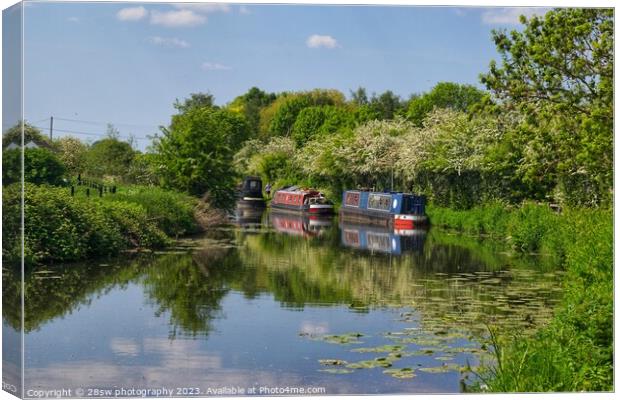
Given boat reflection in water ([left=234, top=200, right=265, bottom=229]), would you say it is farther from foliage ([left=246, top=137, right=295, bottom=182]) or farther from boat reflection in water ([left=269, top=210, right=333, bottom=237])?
foliage ([left=246, top=137, right=295, bottom=182])

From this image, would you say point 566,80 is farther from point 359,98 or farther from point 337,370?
point 359,98

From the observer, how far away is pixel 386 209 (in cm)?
4125

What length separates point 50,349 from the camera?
12648mm

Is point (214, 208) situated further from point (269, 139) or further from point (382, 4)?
point (382, 4)

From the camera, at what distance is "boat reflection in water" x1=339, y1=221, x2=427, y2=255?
29.4 meters

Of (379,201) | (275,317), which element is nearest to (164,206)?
(275,317)

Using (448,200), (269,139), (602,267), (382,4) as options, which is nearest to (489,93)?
(602,267)

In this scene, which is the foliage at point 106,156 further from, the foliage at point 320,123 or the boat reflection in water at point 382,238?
the foliage at point 320,123

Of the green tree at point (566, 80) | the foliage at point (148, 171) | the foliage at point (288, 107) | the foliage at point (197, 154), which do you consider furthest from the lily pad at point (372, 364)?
the foliage at point (288, 107)

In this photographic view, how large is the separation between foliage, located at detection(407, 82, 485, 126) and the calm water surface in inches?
521

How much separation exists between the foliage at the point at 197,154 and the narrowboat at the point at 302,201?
1252cm

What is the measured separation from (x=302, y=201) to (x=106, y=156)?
3206 cm

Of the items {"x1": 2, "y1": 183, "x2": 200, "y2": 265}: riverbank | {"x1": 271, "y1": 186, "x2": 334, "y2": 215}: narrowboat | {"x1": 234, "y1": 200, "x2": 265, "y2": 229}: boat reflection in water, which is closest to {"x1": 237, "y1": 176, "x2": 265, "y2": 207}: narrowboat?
{"x1": 234, "y1": 200, "x2": 265, "y2": 229}: boat reflection in water

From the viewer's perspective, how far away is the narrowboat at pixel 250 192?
55094 mm
